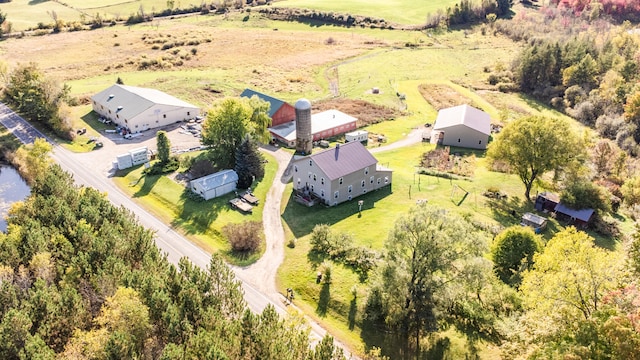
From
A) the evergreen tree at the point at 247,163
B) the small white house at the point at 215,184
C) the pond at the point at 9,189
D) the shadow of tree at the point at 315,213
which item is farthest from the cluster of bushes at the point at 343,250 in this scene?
the pond at the point at 9,189

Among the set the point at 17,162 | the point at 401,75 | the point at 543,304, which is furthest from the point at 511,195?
the point at 17,162

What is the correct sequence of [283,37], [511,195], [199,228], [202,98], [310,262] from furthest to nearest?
1. [283,37]
2. [202,98]
3. [511,195]
4. [199,228]
5. [310,262]

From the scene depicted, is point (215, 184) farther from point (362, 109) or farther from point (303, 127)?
point (362, 109)

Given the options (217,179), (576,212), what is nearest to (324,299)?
(217,179)

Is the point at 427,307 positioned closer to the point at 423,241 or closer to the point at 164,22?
the point at 423,241

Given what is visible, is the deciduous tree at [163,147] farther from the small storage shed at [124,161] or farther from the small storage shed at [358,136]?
the small storage shed at [358,136]
